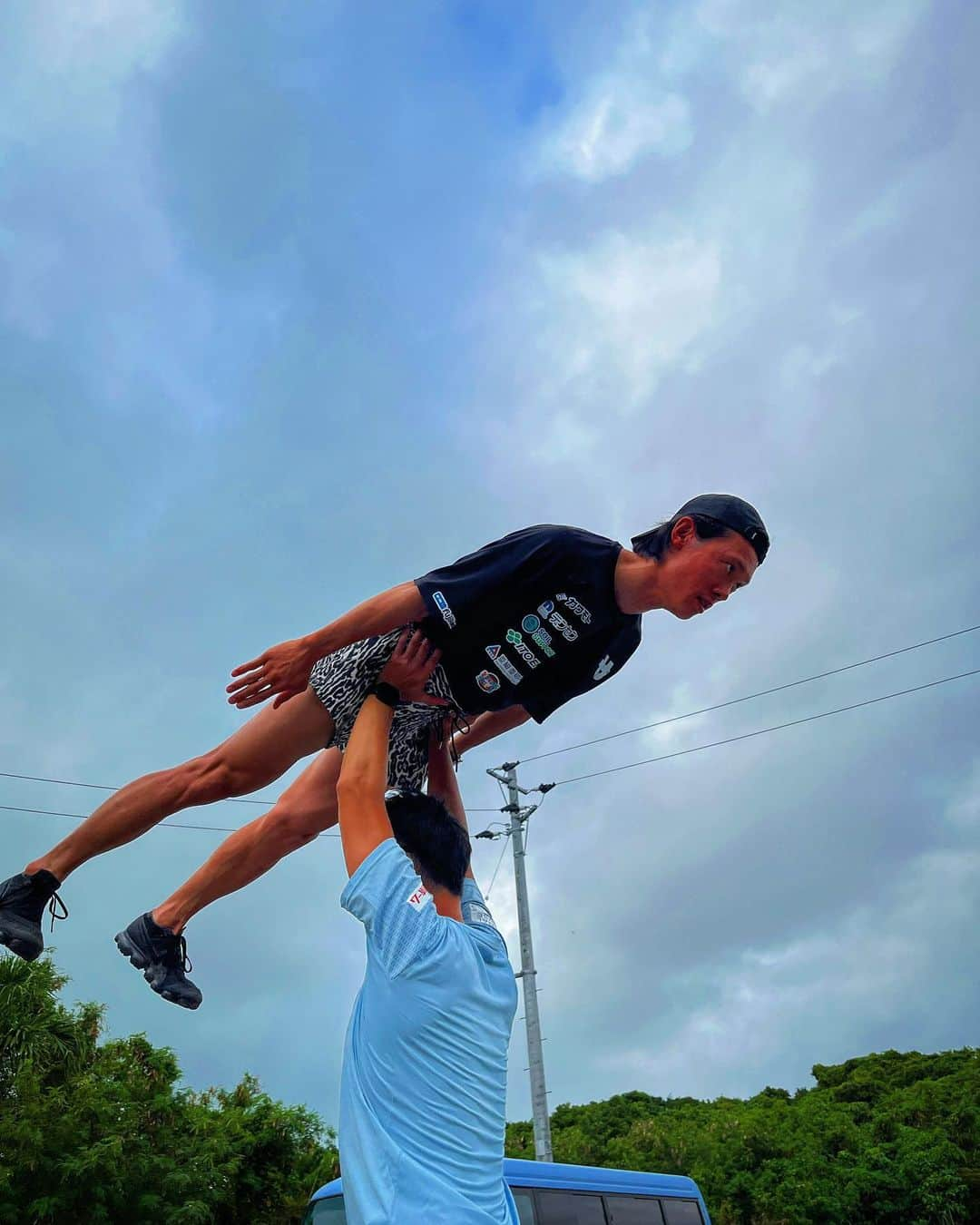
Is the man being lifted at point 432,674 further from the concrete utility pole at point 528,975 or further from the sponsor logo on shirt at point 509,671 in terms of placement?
the concrete utility pole at point 528,975

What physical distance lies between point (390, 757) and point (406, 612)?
614 mm

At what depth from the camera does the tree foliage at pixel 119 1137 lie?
370 inches

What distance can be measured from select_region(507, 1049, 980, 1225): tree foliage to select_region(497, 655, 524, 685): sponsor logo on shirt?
13.1m

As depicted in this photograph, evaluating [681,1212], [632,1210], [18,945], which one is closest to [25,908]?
[18,945]

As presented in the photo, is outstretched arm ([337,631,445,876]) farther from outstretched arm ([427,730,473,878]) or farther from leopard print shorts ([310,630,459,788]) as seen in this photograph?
outstretched arm ([427,730,473,878])

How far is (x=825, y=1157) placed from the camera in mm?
14766

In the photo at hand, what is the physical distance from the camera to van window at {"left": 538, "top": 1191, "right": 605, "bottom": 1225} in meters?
8.12

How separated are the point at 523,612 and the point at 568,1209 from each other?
267 inches

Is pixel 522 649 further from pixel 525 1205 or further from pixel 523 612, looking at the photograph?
pixel 525 1205

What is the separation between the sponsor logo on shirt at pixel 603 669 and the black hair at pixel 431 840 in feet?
3.95

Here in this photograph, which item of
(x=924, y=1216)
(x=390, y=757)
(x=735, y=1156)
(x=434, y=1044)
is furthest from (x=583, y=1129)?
(x=434, y=1044)

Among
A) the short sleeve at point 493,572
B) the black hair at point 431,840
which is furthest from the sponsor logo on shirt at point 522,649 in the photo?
the black hair at point 431,840

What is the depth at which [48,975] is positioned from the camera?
10.7 m

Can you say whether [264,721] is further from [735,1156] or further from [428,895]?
[735,1156]
